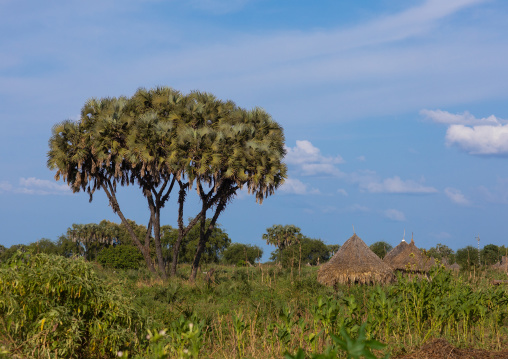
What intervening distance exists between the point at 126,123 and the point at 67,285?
21602mm

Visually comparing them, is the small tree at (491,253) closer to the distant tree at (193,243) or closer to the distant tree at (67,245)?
the distant tree at (193,243)

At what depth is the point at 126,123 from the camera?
27656mm

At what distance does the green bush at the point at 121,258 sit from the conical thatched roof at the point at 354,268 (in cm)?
1571

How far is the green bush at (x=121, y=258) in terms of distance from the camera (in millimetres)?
34812

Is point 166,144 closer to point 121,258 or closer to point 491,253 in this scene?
point 121,258

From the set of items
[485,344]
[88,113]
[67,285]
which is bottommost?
[485,344]

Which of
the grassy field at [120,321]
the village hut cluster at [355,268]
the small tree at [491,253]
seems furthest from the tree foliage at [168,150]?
the small tree at [491,253]

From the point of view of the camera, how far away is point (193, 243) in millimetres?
50562

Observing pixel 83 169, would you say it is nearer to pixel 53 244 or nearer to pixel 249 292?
pixel 249 292

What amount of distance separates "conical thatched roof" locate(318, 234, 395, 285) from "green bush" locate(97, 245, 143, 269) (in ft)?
51.5

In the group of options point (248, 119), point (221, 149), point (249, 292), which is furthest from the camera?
point (248, 119)

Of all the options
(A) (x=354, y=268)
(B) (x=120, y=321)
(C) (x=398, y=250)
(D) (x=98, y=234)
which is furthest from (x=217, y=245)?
(B) (x=120, y=321)

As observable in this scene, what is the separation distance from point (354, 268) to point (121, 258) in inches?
686

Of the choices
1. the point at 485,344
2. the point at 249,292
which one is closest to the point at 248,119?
the point at 249,292
